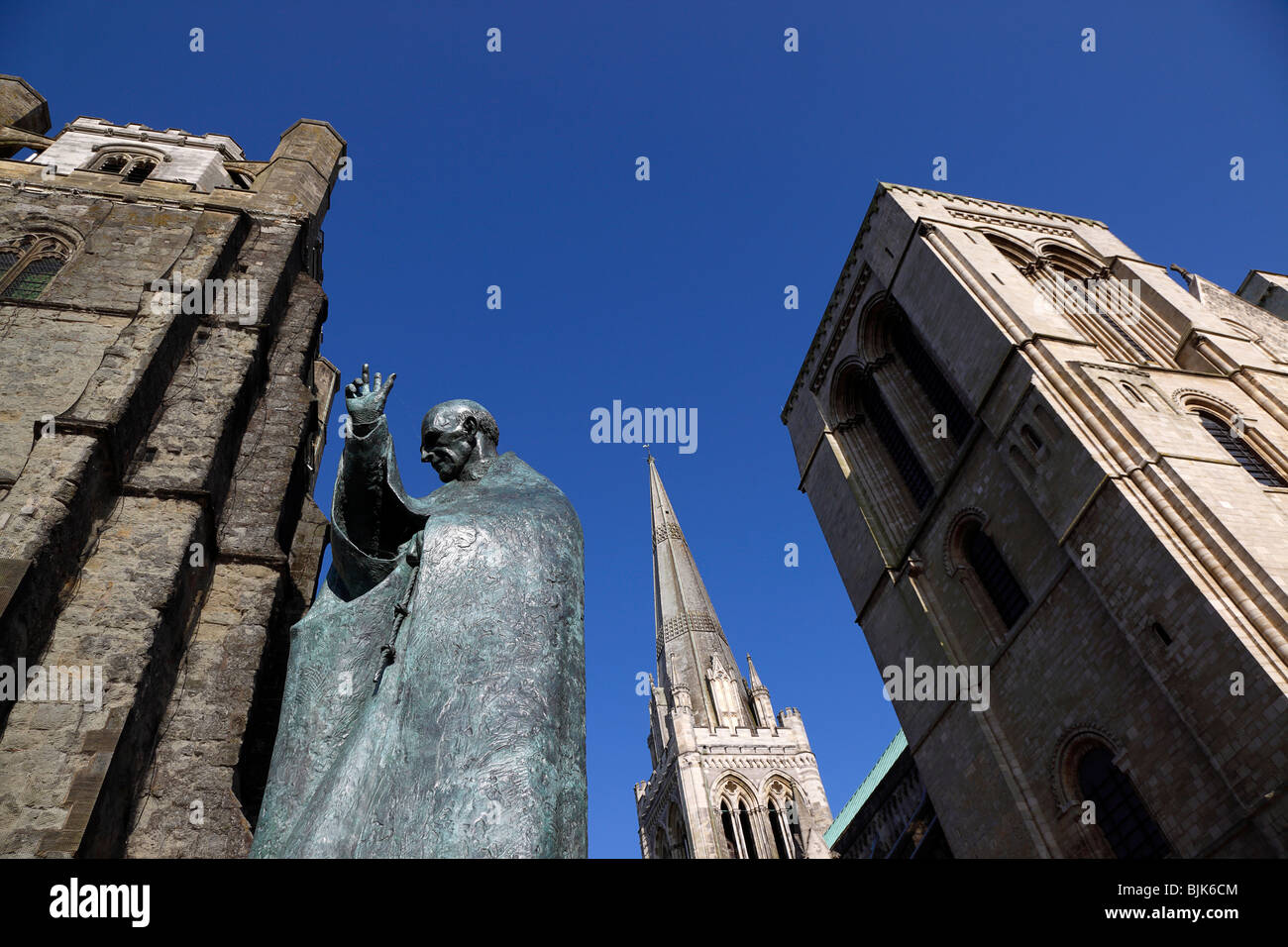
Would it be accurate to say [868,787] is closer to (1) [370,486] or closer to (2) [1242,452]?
(2) [1242,452]

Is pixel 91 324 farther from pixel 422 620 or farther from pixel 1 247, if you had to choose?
pixel 422 620

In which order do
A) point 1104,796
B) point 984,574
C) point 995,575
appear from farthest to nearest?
1. point 984,574
2. point 995,575
3. point 1104,796

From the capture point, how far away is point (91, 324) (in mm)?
8008

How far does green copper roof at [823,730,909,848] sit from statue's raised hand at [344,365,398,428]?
29.7m

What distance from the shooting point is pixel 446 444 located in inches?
121

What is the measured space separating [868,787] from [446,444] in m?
37.0

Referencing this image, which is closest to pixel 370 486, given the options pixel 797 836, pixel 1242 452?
pixel 1242 452

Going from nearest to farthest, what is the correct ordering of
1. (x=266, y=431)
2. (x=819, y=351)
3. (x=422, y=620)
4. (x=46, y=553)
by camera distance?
(x=422, y=620) < (x=46, y=553) < (x=266, y=431) < (x=819, y=351)

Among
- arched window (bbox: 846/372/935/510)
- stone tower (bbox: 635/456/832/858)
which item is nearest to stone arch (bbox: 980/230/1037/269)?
arched window (bbox: 846/372/935/510)

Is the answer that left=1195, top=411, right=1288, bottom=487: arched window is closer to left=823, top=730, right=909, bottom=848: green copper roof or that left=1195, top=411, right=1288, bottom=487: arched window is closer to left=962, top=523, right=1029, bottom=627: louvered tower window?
left=962, top=523, right=1029, bottom=627: louvered tower window

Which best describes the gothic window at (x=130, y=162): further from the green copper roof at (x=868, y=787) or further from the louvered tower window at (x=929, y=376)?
the green copper roof at (x=868, y=787)

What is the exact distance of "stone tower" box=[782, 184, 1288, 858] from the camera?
9.41m

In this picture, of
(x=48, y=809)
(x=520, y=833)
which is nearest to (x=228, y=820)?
(x=48, y=809)
